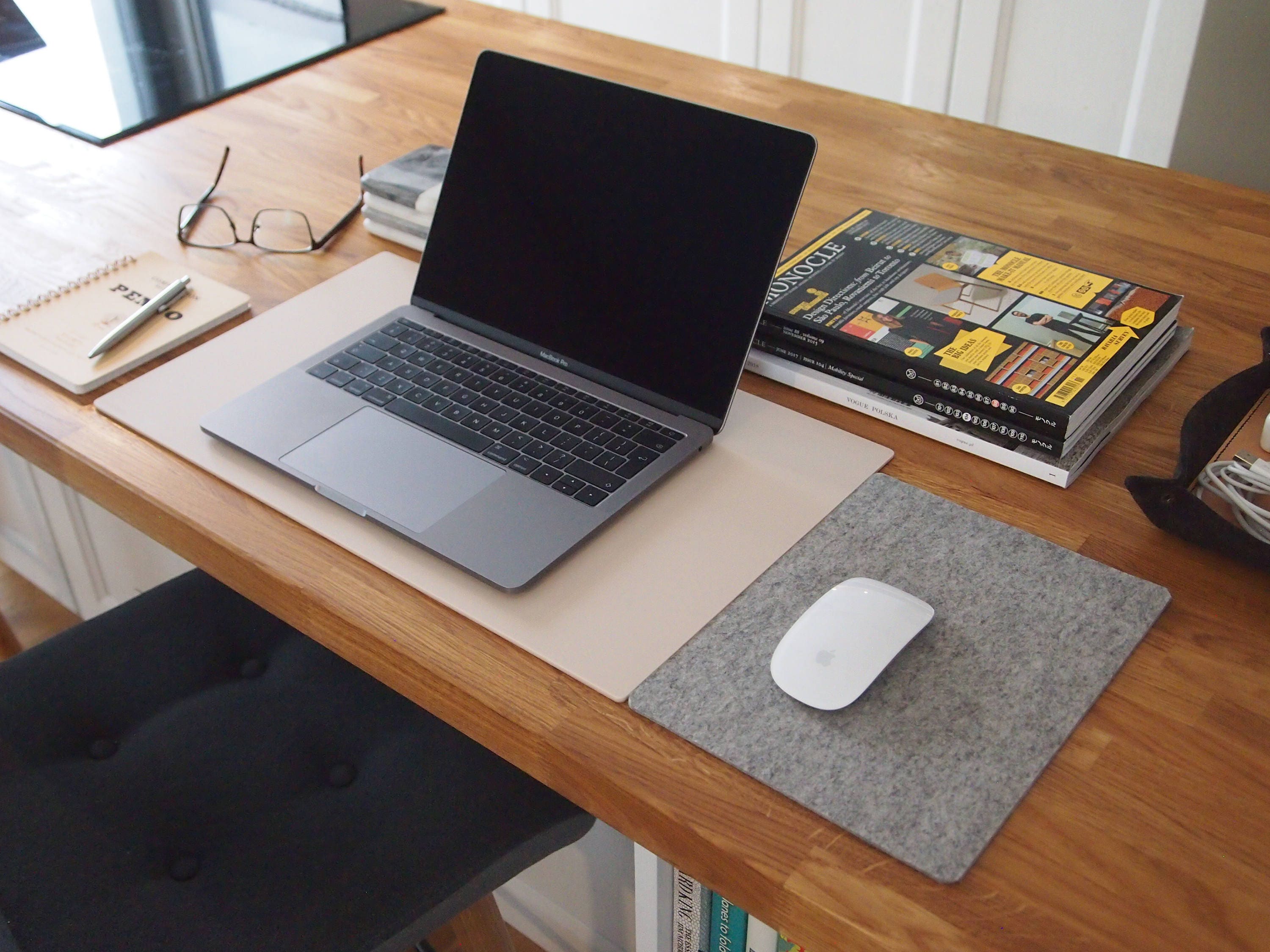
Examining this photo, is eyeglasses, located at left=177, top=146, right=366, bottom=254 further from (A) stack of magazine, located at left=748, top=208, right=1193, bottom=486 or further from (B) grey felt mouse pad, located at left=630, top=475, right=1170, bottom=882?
(B) grey felt mouse pad, located at left=630, top=475, right=1170, bottom=882

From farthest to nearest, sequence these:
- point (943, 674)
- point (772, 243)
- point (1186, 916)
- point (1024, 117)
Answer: point (1024, 117), point (772, 243), point (943, 674), point (1186, 916)

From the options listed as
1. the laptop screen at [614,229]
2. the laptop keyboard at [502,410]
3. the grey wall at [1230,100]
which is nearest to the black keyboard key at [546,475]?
the laptop keyboard at [502,410]

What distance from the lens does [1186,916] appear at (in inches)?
22.7

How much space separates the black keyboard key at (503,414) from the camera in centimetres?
90

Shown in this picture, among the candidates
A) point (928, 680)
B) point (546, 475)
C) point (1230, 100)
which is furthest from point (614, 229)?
point (1230, 100)

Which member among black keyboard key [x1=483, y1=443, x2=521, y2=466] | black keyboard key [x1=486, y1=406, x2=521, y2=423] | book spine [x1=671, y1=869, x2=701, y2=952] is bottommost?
book spine [x1=671, y1=869, x2=701, y2=952]

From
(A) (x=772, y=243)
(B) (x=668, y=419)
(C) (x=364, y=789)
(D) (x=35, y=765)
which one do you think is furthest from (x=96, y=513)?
(A) (x=772, y=243)

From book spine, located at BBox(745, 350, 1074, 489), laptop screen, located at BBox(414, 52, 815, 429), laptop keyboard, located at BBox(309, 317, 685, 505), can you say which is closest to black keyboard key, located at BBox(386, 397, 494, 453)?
laptop keyboard, located at BBox(309, 317, 685, 505)

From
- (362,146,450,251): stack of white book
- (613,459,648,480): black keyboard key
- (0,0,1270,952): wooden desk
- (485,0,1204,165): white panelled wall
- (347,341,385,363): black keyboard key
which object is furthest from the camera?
(485,0,1204,165): white panelled wall

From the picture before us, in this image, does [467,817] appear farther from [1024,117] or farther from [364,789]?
[1024,117]

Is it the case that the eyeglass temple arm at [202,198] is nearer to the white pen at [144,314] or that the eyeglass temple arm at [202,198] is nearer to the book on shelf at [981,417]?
the white pen at [144,314]

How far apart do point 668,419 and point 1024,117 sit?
151 cm

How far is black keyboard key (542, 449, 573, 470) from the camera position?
2.80ft

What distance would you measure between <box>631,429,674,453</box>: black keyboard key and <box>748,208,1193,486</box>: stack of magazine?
0.14 metres
